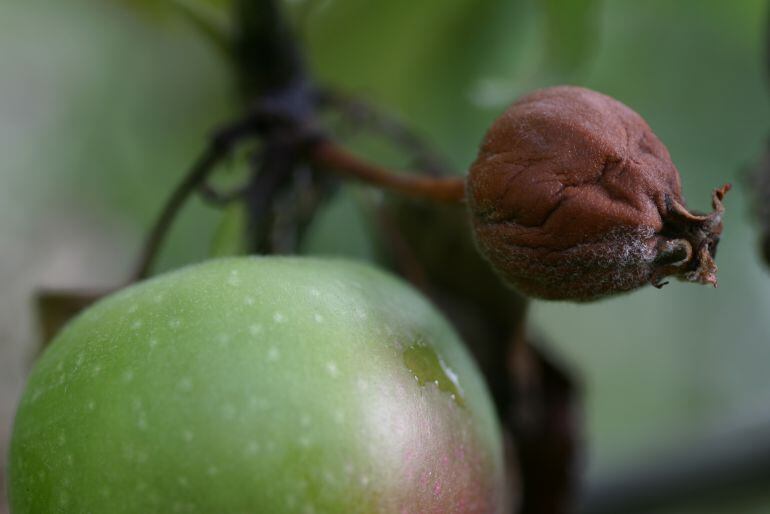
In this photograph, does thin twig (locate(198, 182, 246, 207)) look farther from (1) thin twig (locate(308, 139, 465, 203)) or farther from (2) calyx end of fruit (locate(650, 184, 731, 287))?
(2) calyx end of fruit (locate(650, 184, 731, 287))

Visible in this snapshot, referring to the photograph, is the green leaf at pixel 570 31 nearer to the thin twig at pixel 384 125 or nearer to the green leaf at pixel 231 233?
the thin twig at pixel 384 125

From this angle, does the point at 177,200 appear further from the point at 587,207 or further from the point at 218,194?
the point at 587,207

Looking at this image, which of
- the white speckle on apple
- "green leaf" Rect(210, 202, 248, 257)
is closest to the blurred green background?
"green leaf" Rect(210, 202, 248, 257)

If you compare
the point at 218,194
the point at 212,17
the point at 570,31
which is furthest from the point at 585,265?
the point at 212,17

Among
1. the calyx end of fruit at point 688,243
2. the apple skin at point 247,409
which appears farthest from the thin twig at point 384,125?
the calyx end of fruit at point 688,243

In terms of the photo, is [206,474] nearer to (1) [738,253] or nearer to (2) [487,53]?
(2) [487,53]

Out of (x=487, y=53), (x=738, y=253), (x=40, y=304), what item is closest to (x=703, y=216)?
(x=40, y=304)
